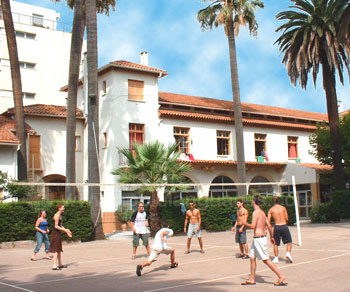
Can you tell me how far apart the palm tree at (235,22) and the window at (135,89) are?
6.11 metres

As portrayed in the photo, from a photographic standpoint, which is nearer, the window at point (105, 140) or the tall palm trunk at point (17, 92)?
the tall palm trunk at point (17, 92)

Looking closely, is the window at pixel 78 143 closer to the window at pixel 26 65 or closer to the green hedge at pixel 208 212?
the green hedge at pixel 208 212

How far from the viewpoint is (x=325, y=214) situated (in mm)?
28203

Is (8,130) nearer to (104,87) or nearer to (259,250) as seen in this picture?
(104,87)

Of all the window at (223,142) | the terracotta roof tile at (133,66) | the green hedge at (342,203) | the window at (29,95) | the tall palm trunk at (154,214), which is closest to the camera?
the tall palm trunk at (154,214)

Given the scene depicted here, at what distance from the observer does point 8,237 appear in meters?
18.7

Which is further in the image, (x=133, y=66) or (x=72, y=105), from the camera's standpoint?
(x=133, y=66)

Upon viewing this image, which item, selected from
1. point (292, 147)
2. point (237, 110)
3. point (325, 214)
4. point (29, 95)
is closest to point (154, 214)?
point (237, 110)

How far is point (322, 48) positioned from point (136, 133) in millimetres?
13121

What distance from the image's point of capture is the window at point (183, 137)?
31327mm

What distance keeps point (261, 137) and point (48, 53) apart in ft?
65.6

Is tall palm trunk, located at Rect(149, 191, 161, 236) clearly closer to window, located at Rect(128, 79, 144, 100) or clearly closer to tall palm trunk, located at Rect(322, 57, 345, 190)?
window, located at Rect(128, 79, 144, 100)

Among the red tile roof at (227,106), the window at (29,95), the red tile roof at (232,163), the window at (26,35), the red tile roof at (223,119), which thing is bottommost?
the red tile roof at (232,163)

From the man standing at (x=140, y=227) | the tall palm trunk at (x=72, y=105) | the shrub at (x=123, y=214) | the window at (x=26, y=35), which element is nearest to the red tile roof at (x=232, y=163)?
the shrub at (x=123, y=214)
